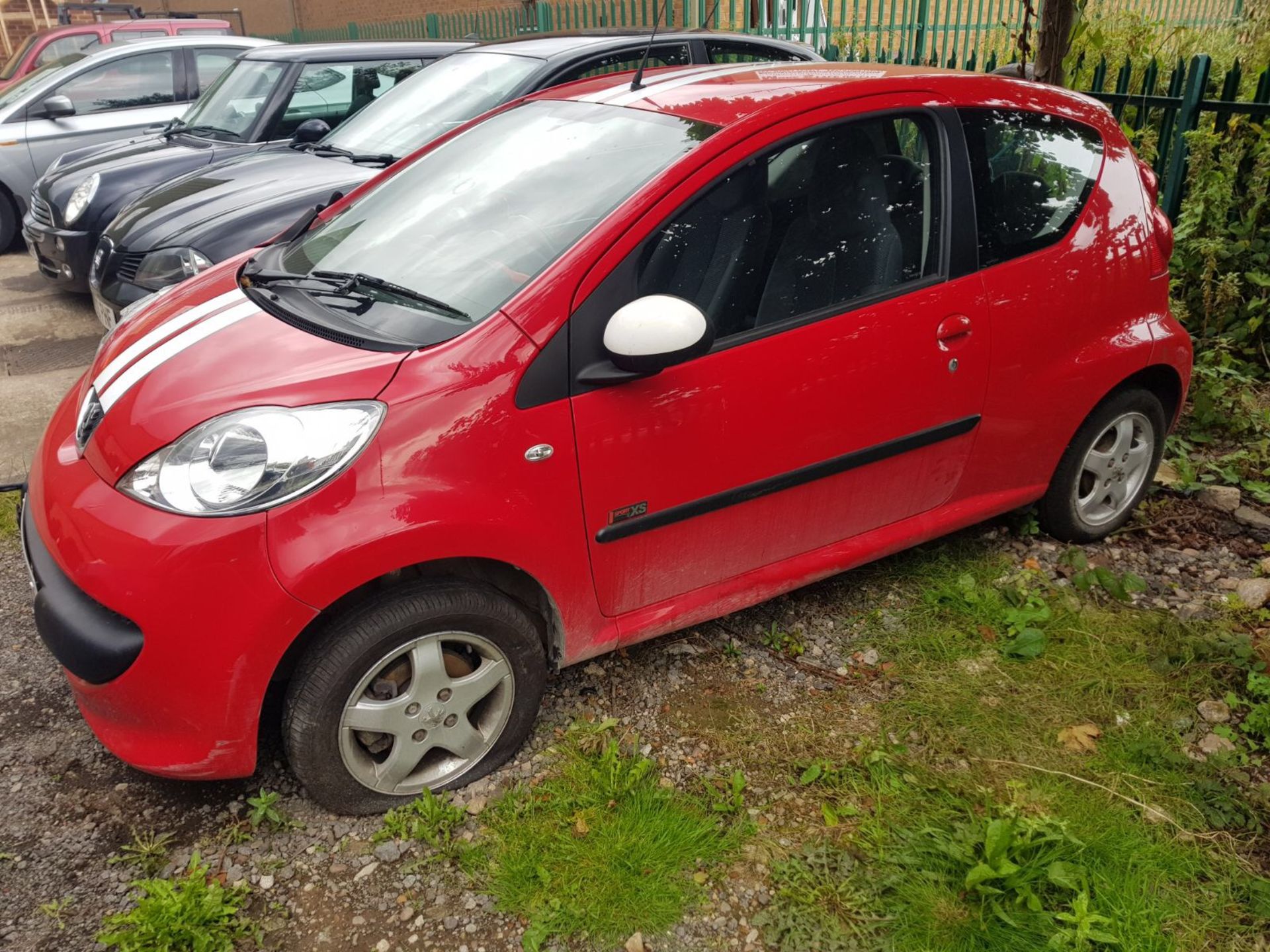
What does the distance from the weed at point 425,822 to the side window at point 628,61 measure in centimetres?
403

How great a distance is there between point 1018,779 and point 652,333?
1.50 metres

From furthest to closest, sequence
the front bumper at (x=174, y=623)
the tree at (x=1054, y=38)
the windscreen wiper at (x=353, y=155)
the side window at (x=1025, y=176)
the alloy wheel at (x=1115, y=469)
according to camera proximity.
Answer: the windscreen wiper at (x=353, y=155) → the tree at (x=1054, y=38) → the alloy wheel at (x=1115, y=469) → the side window at (x=1025, y=176) → the front bumper at (x=174, y=623)

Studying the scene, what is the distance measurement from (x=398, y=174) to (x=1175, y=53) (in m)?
6.74

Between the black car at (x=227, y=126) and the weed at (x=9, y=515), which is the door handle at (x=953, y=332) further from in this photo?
the black car at (x=227, y=126)

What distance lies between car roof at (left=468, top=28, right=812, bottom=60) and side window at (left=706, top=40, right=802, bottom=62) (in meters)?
0.02

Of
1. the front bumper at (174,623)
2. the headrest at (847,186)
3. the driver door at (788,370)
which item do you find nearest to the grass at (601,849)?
the driver door at (788,370)

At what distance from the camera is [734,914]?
226 cm

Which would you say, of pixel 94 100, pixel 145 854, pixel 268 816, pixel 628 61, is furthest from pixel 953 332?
pixel 94 100

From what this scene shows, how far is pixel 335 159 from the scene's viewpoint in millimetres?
5512

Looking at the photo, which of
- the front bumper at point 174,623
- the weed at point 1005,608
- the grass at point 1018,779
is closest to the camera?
the front bumper at point 174,623

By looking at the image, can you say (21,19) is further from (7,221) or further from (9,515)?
(9,515)

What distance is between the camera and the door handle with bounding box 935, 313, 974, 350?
2852 mm

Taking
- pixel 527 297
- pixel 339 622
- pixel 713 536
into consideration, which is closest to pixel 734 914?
pixel 713 536

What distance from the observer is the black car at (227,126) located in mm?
6395
